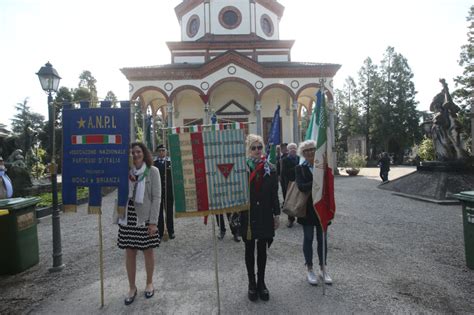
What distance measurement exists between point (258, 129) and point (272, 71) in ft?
→ 14.5

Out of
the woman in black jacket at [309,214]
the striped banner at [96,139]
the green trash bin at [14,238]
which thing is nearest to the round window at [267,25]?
the woman in black jacket at [309,214]

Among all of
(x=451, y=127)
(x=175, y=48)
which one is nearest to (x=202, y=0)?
(x=175, y=48)

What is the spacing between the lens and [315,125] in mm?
4055

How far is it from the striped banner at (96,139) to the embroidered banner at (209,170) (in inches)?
28.3

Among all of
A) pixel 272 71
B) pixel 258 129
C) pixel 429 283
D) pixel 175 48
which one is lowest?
pixel 429 283

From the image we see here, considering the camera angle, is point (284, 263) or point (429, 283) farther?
point (284, 263)

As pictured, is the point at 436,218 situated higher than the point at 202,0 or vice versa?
the point at 202,0

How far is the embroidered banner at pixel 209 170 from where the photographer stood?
10.9 feet

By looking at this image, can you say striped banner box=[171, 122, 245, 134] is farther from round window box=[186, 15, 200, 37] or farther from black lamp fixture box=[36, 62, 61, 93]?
round window box=[186, 15, 200, 37]

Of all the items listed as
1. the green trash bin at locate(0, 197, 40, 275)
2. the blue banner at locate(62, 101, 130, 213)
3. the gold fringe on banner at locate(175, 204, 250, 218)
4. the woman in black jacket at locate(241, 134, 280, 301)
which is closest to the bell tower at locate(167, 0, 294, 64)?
the green trash bin at locate(0, 197, 40, 275)

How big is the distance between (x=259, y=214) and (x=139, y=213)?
1.41m

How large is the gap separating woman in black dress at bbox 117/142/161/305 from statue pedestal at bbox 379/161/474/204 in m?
9.51

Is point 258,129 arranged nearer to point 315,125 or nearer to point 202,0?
point 202,0

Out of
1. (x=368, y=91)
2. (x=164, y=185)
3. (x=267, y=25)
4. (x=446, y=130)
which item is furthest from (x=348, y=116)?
(x=164, y=185)
